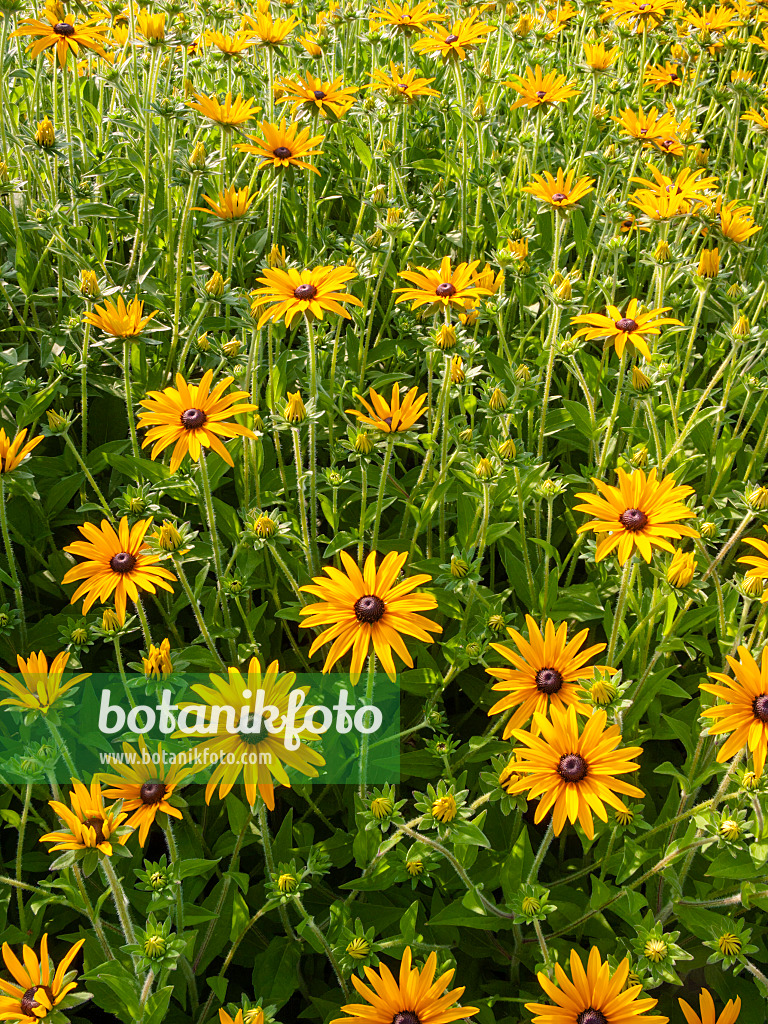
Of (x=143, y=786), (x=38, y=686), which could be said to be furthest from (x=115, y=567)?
(x=143, y=786)

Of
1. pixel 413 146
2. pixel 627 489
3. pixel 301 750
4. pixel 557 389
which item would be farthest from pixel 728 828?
pixel 413 146

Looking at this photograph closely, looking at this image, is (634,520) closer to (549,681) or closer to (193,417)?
(549,681)

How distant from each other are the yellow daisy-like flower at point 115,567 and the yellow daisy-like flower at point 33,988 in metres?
0.65

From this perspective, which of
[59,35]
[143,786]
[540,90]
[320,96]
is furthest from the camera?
[540,90]

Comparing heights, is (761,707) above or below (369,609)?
below

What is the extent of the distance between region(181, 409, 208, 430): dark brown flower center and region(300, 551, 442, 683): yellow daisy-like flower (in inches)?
19.6

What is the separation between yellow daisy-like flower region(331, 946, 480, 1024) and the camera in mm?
1467

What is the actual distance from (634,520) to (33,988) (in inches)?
57.4

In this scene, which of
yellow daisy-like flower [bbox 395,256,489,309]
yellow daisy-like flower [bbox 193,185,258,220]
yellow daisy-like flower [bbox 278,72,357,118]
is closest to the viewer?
yellow daisy-like flower [bbox 395,256,489,309]

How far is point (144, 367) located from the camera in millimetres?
2898

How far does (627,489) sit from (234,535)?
3.57 ft

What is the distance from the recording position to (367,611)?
68.0 inches

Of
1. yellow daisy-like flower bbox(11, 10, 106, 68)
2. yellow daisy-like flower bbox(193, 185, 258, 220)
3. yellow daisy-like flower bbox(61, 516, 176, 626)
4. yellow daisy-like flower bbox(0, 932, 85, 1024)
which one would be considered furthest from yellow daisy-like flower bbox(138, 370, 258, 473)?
yellow daisy-like flower bbox(11, 10, 106, 68)

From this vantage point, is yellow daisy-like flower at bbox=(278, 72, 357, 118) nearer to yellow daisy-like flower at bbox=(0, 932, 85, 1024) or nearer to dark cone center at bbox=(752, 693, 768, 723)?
dark cone center at bbox=(752, 693, 768, 723)
